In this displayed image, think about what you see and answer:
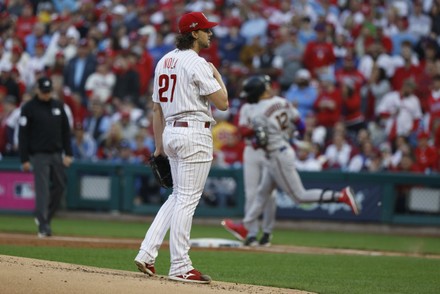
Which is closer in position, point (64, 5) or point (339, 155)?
point (339, 155)

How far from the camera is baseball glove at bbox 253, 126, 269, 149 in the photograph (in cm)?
1270

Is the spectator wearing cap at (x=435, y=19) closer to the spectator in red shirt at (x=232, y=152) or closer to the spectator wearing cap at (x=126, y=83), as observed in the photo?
the spectator in red shirt at (x=232, y=152)

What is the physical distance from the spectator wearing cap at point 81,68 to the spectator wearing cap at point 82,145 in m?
1.94

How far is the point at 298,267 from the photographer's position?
408 inches

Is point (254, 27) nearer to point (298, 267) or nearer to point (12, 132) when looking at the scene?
point (12, 132)

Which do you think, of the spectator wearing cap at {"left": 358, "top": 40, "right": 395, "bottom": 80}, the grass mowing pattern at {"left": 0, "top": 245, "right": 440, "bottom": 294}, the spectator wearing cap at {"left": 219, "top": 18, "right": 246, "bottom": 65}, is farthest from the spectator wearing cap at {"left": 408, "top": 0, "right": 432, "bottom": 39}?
the grass mowing pattern at {"left": 0, "top": 245, "right": 440, "bottom": 294}

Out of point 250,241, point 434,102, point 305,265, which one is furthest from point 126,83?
point 305,265

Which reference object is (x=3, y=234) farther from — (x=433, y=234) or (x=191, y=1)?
(x=191, y=1)

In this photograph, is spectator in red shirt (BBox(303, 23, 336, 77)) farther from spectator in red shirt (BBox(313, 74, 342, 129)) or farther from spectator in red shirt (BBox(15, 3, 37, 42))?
spectator in red shirt (BBox(15, 3, 37, 42))

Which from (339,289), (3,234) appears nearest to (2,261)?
(339,289)

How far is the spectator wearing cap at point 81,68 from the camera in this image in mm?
21875

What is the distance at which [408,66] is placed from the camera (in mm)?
19062

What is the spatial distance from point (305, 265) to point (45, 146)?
15.3ft

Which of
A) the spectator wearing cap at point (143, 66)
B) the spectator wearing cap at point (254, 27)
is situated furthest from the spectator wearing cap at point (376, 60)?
the spectator wearing cap at point (143, 66)
